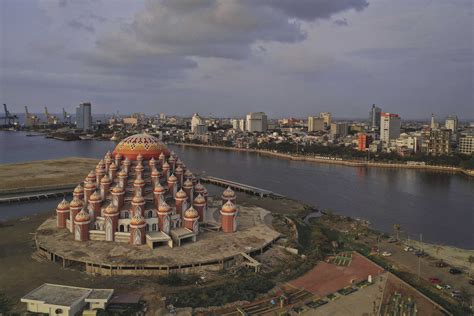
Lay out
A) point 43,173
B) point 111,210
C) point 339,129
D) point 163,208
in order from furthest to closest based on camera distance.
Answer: point 339,129, point 43,173, point 163,208, point 111,210

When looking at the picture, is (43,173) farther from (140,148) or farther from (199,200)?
(199,200)

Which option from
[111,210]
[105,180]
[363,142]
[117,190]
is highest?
[363,142]

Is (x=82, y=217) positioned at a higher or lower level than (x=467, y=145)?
lower

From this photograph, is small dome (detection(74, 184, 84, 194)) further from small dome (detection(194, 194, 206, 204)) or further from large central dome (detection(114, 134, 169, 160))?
small dome (detection(194, 194, 206, 204))

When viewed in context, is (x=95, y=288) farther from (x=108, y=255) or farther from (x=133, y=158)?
(x=133, y=158)

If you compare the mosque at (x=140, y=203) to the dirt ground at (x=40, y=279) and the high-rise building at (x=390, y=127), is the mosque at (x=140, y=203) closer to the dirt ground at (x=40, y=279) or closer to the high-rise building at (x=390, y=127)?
the dirt ground at (x=40, y=279)

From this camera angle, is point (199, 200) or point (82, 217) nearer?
point (82, 217)

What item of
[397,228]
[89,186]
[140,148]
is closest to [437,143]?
[397,228]

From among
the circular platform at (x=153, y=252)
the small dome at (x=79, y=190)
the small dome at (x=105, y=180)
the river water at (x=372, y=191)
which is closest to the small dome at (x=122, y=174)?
the small dome at (x=105, y=180)
